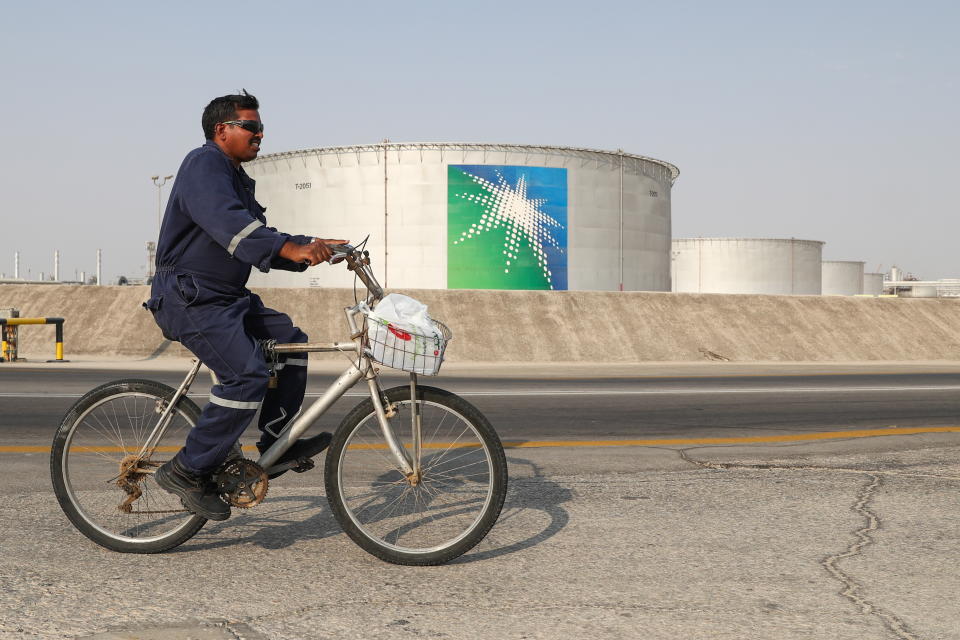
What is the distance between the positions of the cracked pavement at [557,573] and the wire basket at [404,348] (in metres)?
0.87

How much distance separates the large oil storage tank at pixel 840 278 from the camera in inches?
3191

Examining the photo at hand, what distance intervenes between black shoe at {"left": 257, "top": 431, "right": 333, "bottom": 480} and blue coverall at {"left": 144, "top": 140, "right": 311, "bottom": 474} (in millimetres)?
124

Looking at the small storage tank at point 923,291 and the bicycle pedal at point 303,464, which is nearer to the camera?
the bicycle pedal at point 303,464

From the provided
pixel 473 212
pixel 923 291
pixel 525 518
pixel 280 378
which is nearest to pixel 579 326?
pixel 473 212

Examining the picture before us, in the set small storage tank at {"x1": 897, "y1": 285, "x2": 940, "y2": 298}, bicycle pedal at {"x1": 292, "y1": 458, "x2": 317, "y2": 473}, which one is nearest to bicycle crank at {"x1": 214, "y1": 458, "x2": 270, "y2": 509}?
bicycle pedal at {"x1": 292, "y1": 458, "x2": 317, "y2": 473}

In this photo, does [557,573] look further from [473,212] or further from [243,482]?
[473,212]

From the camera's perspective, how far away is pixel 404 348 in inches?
139

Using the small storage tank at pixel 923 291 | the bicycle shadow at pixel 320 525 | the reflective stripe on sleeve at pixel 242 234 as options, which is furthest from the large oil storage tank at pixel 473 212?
the small storage tank at pixel 923 291

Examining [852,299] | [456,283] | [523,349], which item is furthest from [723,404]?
[456,283]

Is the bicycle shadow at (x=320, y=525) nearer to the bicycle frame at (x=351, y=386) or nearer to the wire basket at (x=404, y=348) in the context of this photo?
the bicycle frame at (x=351, y=386)

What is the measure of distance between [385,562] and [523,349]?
21.6 metres

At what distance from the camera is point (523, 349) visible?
25266 mm

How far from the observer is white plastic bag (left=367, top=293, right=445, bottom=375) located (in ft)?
11.6

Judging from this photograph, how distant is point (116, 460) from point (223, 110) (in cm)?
171
